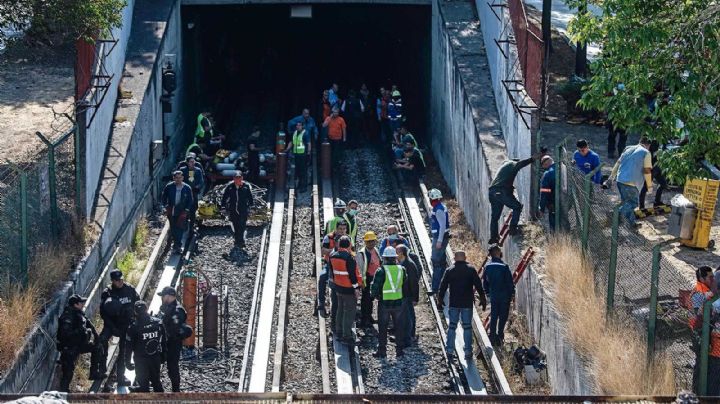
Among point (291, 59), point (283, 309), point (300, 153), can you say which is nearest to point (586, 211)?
point (283, 309)

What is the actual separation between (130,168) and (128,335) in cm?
738


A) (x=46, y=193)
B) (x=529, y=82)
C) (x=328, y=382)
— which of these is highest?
(x=529, y=82)

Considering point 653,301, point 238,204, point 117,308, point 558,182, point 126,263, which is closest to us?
point 653,301

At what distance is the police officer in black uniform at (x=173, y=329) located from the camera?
14695mm

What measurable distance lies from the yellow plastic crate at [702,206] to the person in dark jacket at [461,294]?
11.3ft

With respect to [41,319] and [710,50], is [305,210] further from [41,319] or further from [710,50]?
[710,50]

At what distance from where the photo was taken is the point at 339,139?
88.3 ft

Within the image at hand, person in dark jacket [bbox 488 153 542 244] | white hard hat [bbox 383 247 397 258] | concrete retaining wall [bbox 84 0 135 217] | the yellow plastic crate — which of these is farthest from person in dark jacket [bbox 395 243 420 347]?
concrete retaining wall [bbox 84 0 135 217]

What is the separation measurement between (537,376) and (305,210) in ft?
28.6

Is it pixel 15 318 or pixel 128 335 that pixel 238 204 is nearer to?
pixel 128 335

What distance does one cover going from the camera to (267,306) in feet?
60.1

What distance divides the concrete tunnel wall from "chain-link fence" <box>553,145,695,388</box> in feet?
2.87

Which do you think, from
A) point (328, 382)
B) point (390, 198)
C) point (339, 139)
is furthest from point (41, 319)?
→ point (339, 139)

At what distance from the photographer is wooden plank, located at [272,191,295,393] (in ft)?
51.6
